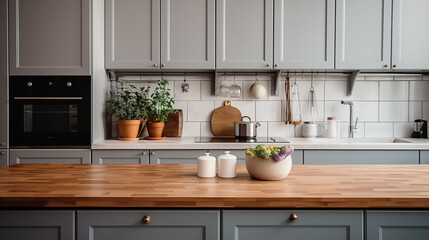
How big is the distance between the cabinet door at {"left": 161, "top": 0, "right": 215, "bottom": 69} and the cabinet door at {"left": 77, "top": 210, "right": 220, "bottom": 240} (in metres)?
2.04

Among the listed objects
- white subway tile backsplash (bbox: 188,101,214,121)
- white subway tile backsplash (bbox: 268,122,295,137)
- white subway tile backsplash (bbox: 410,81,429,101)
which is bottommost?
white subway tile backsplash (bbox: 268,122,295,137)

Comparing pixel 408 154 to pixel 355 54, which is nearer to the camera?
pixel 408 154

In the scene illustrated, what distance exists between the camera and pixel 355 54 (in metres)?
3.14

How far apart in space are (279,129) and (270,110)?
0.22 m

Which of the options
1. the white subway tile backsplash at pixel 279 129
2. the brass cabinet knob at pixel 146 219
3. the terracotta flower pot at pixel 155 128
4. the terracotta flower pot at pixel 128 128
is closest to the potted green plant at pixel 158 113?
the terracotta flower pot at pixel 155 128

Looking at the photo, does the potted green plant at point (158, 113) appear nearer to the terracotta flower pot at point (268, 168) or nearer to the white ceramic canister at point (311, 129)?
the white ceramic canister at point (311, 129)

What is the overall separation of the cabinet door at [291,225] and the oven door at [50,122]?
1985 mm

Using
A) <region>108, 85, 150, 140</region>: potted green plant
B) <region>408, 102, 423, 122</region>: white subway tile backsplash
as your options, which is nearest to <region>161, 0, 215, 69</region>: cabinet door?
<region>108, 85, 150, 140</region>: potted green plant

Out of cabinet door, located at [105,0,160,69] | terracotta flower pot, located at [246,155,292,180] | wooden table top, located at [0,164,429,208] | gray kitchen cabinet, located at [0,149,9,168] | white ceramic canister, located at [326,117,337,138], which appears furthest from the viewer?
white ceramic canister, located at [326,117,337,138]

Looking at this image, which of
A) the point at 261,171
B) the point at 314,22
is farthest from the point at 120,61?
the point at 261,171

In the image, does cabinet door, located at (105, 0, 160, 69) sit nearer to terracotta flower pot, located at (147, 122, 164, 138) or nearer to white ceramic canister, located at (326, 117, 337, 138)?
terracotta flower pot, located at (147, 122, 164, 138)

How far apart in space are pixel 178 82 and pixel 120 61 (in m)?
0.65

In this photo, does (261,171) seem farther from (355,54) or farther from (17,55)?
(17,55)

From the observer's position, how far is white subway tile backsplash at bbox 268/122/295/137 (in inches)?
140
